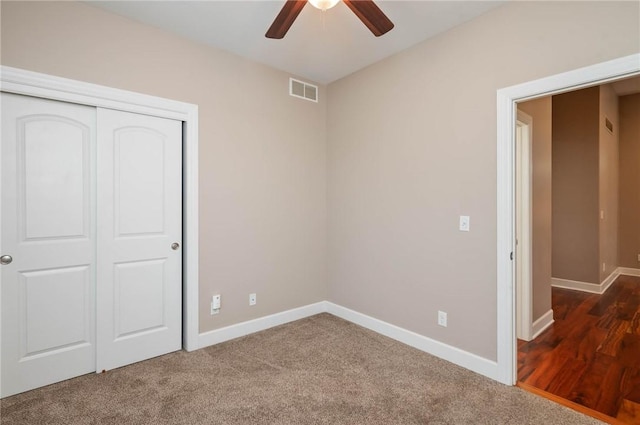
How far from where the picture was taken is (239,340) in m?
3.06

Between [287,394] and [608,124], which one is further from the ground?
[608,124]

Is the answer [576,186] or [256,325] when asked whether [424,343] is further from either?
[576,186]

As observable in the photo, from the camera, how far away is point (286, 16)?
1.94 m

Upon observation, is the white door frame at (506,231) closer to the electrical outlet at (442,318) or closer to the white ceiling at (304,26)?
the electrical outlet at (442,318)

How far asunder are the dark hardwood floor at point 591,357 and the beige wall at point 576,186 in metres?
0.81

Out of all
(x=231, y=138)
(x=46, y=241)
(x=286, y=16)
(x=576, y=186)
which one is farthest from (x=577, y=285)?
(x=46, y=241)

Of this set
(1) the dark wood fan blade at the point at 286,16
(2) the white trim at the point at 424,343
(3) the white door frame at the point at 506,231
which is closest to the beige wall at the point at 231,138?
(2) the white trim at the point at 424,343

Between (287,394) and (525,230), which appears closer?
(287,394)

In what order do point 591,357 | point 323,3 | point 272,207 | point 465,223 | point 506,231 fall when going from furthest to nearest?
point 272,207 → point 591,357 → point 465,223 → point 506,231 → point 323,3

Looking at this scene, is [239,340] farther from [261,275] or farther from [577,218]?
[577,218]

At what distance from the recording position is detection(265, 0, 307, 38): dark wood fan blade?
183 centimetres

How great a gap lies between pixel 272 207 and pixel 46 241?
185 centimetres

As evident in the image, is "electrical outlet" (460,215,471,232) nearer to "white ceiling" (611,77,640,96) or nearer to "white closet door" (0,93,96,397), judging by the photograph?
→ "white closet door" (0,93,96,397)

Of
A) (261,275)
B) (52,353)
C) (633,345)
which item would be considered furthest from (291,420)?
(633,345)
